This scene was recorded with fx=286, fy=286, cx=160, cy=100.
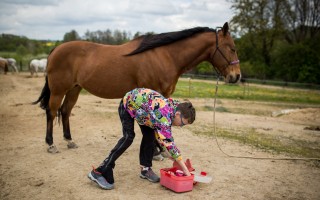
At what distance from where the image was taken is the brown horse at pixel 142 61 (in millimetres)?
4801

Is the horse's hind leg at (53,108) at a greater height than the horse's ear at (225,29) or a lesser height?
lesser

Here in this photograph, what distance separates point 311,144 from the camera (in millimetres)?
7211

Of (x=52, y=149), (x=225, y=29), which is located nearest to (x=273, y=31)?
(x=225, y=29)

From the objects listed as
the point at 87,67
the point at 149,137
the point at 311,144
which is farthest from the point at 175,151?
the point at 311,144

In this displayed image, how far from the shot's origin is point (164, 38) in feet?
16.0

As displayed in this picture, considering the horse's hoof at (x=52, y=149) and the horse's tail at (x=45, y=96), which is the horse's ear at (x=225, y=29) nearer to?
the horse's tail at (x=45, y=96)

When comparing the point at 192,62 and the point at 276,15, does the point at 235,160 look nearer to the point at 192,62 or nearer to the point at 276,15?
the point at 192,62

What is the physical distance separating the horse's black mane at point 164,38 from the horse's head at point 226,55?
0.76ft

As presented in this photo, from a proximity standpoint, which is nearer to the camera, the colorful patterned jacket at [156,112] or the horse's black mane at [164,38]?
the colorful patterned jacket at [156,112]

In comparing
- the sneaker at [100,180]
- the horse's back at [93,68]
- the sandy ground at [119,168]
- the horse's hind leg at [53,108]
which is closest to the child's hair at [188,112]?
the sandy ground at [119,168]

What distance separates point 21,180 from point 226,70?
3.63 meters

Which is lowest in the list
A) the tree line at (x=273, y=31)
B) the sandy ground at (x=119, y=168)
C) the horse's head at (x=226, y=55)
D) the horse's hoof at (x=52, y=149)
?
the sandy ground at (x=119, y=168)

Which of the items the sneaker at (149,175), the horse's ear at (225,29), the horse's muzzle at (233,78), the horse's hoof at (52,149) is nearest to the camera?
the sneaker at (149,175)

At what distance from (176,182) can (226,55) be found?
91.3 inches
